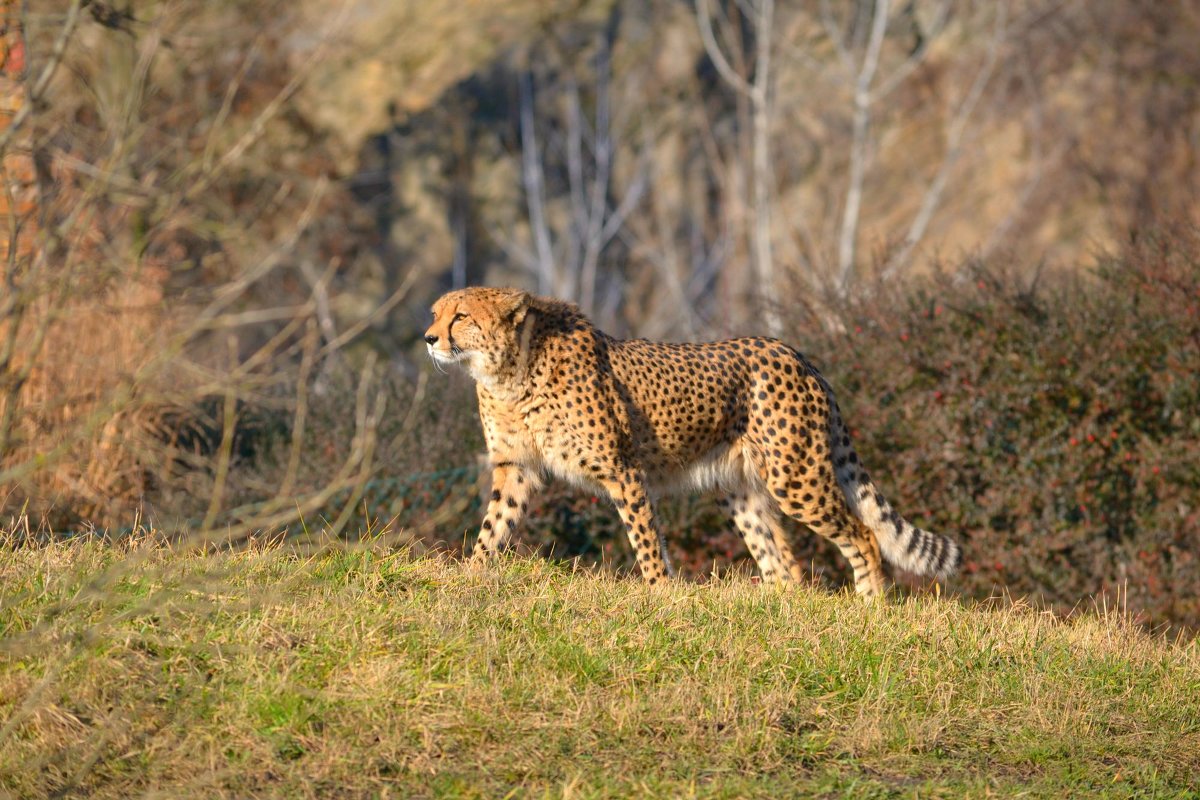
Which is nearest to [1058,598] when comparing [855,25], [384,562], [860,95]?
[384,562]

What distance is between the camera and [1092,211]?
59.9ft

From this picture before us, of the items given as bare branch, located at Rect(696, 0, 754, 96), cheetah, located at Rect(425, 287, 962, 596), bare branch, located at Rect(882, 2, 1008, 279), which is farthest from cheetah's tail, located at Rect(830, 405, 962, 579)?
bare branch, located at Rect(696, 0, 754, 96)

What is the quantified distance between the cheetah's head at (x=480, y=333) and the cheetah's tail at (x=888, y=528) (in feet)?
5.74

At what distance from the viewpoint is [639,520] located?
21.7ft

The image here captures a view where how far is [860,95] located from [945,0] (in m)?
2.20

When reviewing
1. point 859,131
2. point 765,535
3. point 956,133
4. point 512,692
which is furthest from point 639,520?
point 956,133

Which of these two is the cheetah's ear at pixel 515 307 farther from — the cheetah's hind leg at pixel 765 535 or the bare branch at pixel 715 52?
the bare branch at pixel 715 52

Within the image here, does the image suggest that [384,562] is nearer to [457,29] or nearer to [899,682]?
[899,682]

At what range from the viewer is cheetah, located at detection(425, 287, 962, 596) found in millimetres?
6637

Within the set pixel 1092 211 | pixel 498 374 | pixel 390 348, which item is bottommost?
pixel 390 348

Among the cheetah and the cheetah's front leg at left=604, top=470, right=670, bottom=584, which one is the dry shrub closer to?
the cheetah

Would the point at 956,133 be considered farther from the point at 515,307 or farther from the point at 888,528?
the point at 515,307

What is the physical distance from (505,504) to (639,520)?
62cm

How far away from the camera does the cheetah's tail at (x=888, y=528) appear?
23.4 feet
